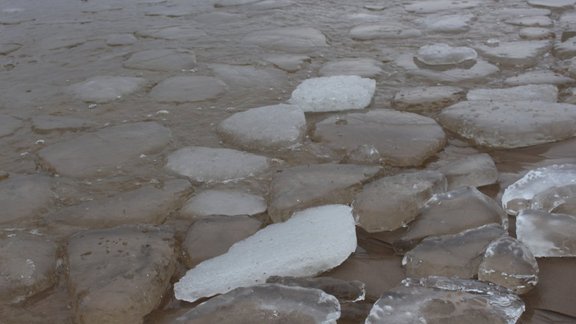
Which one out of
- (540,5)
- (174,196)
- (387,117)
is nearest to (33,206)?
(174,196)

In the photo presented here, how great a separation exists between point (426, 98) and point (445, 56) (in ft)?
2.06

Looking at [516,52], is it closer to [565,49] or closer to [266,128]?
[565,49]

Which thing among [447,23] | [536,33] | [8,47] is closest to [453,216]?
[536,33]

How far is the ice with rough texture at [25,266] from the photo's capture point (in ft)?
5.00

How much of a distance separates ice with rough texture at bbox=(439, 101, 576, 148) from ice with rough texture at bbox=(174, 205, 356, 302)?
0.71m

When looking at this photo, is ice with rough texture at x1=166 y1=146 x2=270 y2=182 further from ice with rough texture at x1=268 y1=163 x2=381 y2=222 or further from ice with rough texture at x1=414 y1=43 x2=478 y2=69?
ice with rough texture at x1=414 y1=43 x2=478 y2=69

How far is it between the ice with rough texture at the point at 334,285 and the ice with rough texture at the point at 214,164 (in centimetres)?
62

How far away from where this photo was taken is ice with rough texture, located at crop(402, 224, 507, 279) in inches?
57.6

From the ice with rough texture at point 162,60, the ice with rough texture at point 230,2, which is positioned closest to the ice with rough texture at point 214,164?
the ice with rough texture at point 162,60

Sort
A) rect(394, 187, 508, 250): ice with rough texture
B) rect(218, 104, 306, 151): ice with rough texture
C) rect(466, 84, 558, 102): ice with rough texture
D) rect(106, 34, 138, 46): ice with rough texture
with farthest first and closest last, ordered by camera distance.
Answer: rect(106, 34, 138, 46): ice with rough texture < rect(466, 84, 558, 102): ice with rough texture < rect(218, 104, 306, 151): ice with rough texture < rect(394, 187, 508, 250): ice with rough texture

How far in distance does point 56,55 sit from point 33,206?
1925 millimetres

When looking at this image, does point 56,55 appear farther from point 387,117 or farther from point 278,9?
point 387,117

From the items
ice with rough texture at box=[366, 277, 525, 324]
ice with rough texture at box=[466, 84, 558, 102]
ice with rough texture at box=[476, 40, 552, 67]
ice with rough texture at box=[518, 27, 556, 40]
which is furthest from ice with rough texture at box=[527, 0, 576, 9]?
ice with rough texture at box=[366, 277, 525, 324]

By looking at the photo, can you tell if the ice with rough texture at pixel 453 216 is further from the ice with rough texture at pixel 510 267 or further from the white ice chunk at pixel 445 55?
the white ice chunk at pixel 445 55
